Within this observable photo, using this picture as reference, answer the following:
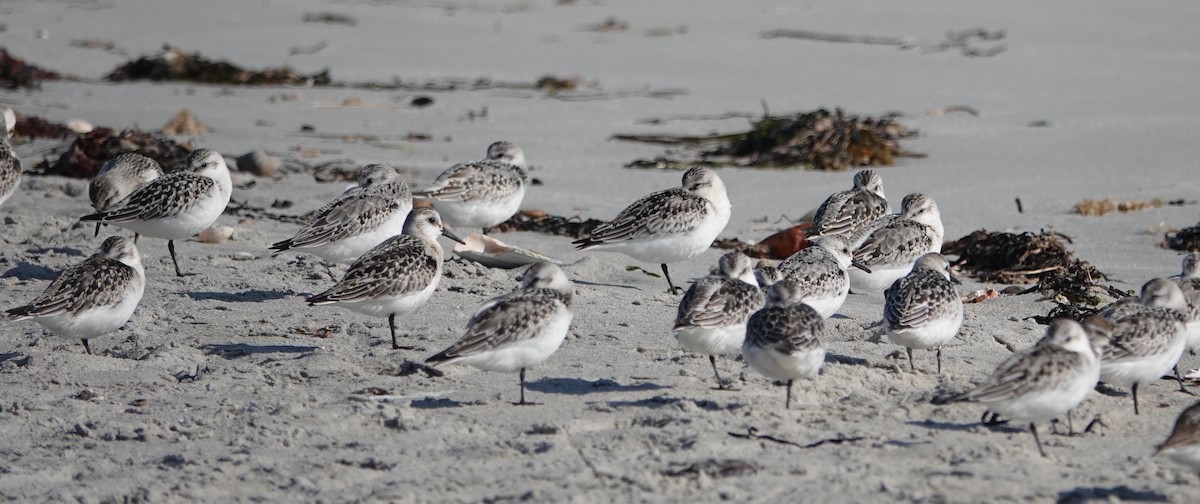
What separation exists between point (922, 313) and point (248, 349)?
3.72m

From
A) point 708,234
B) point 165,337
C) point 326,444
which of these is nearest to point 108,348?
point 165,337

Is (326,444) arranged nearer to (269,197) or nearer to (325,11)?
(269,197)

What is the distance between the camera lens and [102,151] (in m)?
13.2

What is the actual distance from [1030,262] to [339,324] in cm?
486

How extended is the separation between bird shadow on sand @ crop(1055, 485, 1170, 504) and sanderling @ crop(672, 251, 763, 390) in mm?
1977

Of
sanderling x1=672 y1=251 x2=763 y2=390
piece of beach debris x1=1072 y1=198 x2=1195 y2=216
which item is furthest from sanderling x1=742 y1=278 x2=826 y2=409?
piece of beach debris x1=1072 y1=198 x2=1195 y2=216

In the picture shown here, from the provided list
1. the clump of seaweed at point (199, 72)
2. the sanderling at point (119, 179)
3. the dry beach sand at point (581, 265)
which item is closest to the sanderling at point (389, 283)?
the dry beach sand at point (581, 265)

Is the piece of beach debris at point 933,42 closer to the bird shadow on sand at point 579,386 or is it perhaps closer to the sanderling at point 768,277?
the sanderling at point 768,277

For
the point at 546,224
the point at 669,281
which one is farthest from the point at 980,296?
the point at 546,224

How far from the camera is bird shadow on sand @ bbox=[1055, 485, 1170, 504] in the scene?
5.63 meters

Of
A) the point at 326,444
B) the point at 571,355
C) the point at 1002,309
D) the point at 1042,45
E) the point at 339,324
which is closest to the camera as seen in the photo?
the point at 326,444

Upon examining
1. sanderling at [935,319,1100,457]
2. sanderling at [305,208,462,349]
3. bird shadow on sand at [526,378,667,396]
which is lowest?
bird shadow on sand at [526,378,667,396]

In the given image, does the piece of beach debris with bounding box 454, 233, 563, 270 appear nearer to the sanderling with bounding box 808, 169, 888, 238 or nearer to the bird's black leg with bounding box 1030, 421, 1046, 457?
the sanderling with bounding box 808, 169, 888, 238

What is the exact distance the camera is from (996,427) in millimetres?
6676
